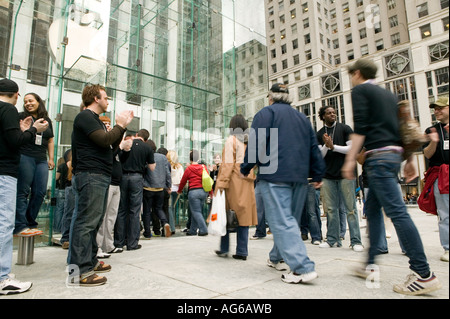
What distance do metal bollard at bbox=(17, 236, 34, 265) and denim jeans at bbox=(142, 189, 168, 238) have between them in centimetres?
214

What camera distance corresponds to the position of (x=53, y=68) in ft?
19.1

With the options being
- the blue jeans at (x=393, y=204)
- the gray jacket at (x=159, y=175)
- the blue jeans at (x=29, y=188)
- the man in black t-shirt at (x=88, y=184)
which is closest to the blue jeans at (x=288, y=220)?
the blue jeans at (x=393, y=204)

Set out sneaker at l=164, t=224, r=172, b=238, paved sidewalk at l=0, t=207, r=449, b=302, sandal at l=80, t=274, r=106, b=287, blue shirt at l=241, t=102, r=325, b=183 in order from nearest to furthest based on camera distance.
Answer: paved sidewalk at l=0, t=207, r=449, b=302 < sandal at l=80, t=274, r=106, b=287 < blue shirt at l=241, t=102, r=325, b=183 < sneaker at l=164, t=224, r=172, b=238

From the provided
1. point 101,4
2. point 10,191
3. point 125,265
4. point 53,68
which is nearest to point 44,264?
point 125,265

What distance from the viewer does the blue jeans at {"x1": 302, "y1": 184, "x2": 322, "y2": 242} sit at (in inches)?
195

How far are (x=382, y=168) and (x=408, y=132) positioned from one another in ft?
1.31

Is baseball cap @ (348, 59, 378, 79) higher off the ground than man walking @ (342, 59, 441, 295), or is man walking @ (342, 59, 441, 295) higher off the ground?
baseball cap @ (348, 59, 378, 79)

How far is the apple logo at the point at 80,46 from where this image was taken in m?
5.85

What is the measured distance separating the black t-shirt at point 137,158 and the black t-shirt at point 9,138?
2060 mm

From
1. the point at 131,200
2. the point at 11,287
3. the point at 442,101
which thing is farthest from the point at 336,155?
the point at 11,287

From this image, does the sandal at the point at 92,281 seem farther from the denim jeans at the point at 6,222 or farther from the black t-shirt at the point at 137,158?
the black t-shirt at the point at 137,158

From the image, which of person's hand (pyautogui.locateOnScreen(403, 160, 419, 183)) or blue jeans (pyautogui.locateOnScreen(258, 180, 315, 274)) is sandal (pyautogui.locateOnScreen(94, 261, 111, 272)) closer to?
blue jeans (pyautogui.locateOnScreen(258, 180, 315, 274))

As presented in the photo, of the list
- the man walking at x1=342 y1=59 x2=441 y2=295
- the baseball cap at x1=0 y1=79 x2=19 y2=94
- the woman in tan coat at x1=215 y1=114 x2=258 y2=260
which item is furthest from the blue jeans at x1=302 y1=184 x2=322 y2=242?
the baseball cap at x1=0 y1=79 x2=19 y2=94
